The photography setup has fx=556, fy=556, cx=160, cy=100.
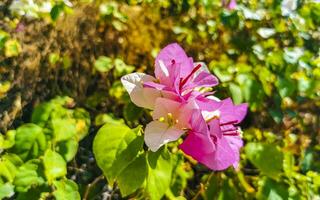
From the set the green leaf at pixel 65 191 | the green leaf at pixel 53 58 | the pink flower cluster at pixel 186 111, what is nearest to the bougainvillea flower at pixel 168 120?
the pink flower cluster at pixel 186 111

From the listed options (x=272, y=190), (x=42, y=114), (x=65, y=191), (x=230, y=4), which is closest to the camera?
(x=65, y=191)

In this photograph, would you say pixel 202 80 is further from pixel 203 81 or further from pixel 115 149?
pixel 115 149

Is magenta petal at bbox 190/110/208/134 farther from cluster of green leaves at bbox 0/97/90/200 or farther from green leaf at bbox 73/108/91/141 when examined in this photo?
green leaf at bbox 73/108/91/141

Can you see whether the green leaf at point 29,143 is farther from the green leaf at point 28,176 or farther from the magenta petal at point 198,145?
the magenta petal at point 198,145

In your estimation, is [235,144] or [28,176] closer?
[235,144]

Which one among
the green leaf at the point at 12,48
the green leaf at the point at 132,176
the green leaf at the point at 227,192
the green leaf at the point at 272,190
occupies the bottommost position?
the green leaf at the point at 227,192

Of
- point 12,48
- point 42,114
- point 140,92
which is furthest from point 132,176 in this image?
point 12,48
